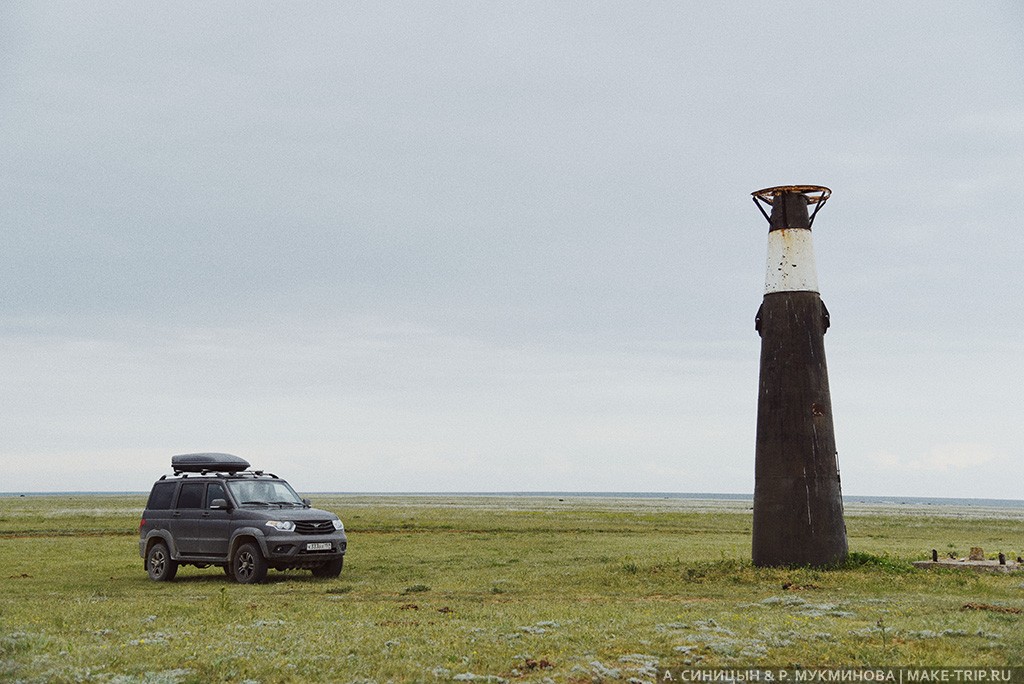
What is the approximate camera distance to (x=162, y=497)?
24688mm

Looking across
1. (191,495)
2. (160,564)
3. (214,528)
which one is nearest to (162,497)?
(191,495)

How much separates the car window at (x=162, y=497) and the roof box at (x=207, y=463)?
485 millimetres

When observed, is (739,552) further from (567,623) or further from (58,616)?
(58,616)

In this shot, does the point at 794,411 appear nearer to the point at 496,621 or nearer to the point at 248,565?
the point at 496,621

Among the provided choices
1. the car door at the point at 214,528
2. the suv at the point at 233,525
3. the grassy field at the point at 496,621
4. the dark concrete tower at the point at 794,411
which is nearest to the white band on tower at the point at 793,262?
the dark concrete tower at the point at 794,411

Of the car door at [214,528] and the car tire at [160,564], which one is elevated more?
the car door at [214,528]

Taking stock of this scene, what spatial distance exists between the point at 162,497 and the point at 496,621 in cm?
1288

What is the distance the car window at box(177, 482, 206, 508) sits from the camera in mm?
24028

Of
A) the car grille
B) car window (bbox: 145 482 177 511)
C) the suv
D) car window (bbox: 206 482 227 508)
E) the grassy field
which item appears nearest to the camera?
the grassy field

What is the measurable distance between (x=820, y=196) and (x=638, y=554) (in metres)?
13.1

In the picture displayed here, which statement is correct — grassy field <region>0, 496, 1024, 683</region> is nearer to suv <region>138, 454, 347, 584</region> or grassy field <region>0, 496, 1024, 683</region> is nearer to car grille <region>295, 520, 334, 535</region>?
suv <region>138, 454, 347, 584</region>

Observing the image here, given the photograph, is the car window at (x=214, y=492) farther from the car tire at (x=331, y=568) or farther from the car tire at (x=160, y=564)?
the car tire at (x=331, y=568)

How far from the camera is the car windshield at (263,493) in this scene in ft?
77.8

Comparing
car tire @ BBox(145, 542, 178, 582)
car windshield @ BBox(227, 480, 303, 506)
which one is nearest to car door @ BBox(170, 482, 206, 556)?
car tire @ BBox(145, 542, 178, 582)
